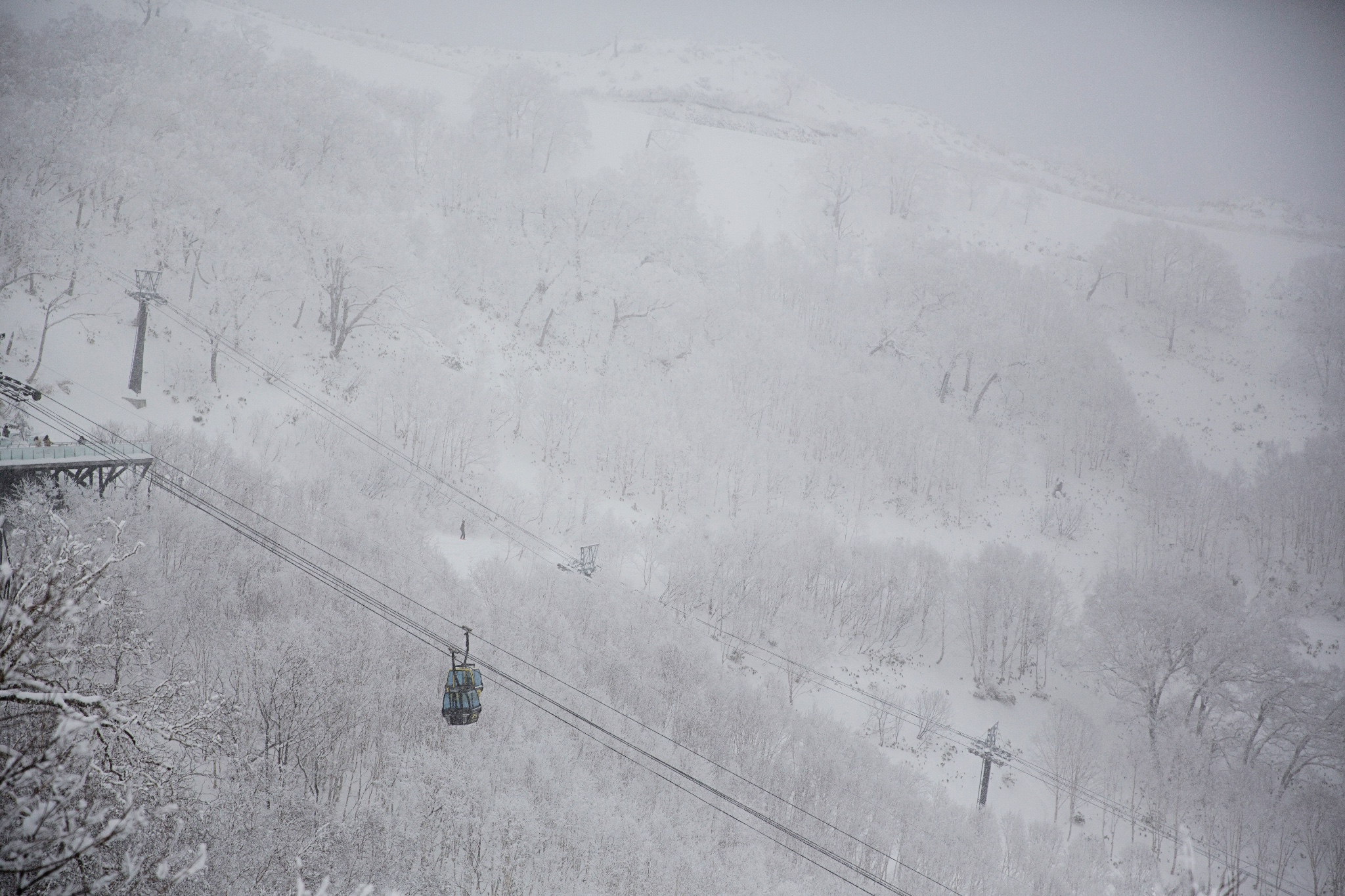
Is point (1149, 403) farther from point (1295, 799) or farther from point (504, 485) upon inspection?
point (504, 485)

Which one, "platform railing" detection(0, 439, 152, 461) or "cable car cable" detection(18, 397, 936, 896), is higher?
"platform railing" detection(0, 439, 152, 461)

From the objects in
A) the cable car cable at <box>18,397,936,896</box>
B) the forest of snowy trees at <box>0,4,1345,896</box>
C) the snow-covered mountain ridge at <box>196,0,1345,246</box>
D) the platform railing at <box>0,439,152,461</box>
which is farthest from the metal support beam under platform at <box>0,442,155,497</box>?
the snow-covered mountain ridge at <box>196,0,1345,246</box>

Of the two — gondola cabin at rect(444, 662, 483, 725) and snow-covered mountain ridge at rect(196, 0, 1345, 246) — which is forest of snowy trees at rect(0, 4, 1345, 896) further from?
snow-covered mountain ridge at rect(196, 0, 1345, 246)

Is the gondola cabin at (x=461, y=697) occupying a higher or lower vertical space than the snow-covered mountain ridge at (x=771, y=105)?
lower

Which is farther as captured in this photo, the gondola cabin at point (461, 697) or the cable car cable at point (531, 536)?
the cable car cable at point (531, 536)

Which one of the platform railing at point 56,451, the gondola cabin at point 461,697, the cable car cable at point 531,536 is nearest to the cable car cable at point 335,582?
the platform railing at point 56,451

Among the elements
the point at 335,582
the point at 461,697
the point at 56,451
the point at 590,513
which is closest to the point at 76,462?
the point at 56,451

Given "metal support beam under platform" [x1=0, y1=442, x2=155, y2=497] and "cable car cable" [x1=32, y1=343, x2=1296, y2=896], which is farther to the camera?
"cable car cable" [x1=32, y1=343, x2=1296, y2=896]

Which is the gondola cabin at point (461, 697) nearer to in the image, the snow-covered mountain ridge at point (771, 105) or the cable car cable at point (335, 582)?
the cable car cable at point (335, 582)
